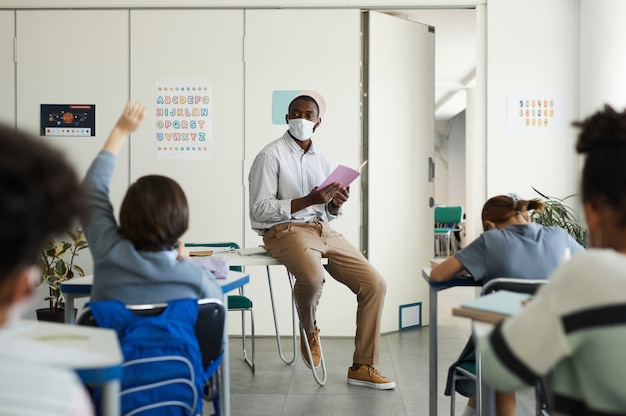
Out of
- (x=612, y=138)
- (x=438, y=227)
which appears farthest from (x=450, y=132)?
(x=612, y=138)

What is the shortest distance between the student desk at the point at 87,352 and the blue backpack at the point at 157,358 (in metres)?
0.23

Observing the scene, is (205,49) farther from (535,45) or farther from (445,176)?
(445,176)

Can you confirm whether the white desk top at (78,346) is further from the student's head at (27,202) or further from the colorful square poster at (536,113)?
the colorful square poster at (536,113)

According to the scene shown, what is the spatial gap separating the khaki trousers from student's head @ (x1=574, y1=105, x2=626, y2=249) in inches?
94.7

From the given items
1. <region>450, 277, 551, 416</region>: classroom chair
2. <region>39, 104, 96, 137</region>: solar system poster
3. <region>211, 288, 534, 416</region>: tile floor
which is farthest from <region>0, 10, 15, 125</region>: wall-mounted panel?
<region>450, 277, 551, 416</region>: classroom chair

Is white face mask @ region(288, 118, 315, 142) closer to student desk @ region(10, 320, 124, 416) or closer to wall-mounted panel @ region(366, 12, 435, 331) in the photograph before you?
wall-mounted panel @ region(366, 12, 435, 331)

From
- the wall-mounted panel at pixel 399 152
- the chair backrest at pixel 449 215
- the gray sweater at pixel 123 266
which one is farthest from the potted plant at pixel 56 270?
the chair backrest at pixel 449 215

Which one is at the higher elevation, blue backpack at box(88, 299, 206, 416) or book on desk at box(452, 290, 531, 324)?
book on desk at box(452, 290, 531, 324)

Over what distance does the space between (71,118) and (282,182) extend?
6.81 ft

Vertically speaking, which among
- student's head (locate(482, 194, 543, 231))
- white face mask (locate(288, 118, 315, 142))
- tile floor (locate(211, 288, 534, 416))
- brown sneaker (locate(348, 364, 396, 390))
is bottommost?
tile floor (locate(211, 288, 534, 416))

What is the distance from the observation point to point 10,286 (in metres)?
0.84

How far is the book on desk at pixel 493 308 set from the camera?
1.49 metres

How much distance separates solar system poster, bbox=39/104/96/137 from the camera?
16.5 ft

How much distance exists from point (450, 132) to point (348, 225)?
1122 centimetres
